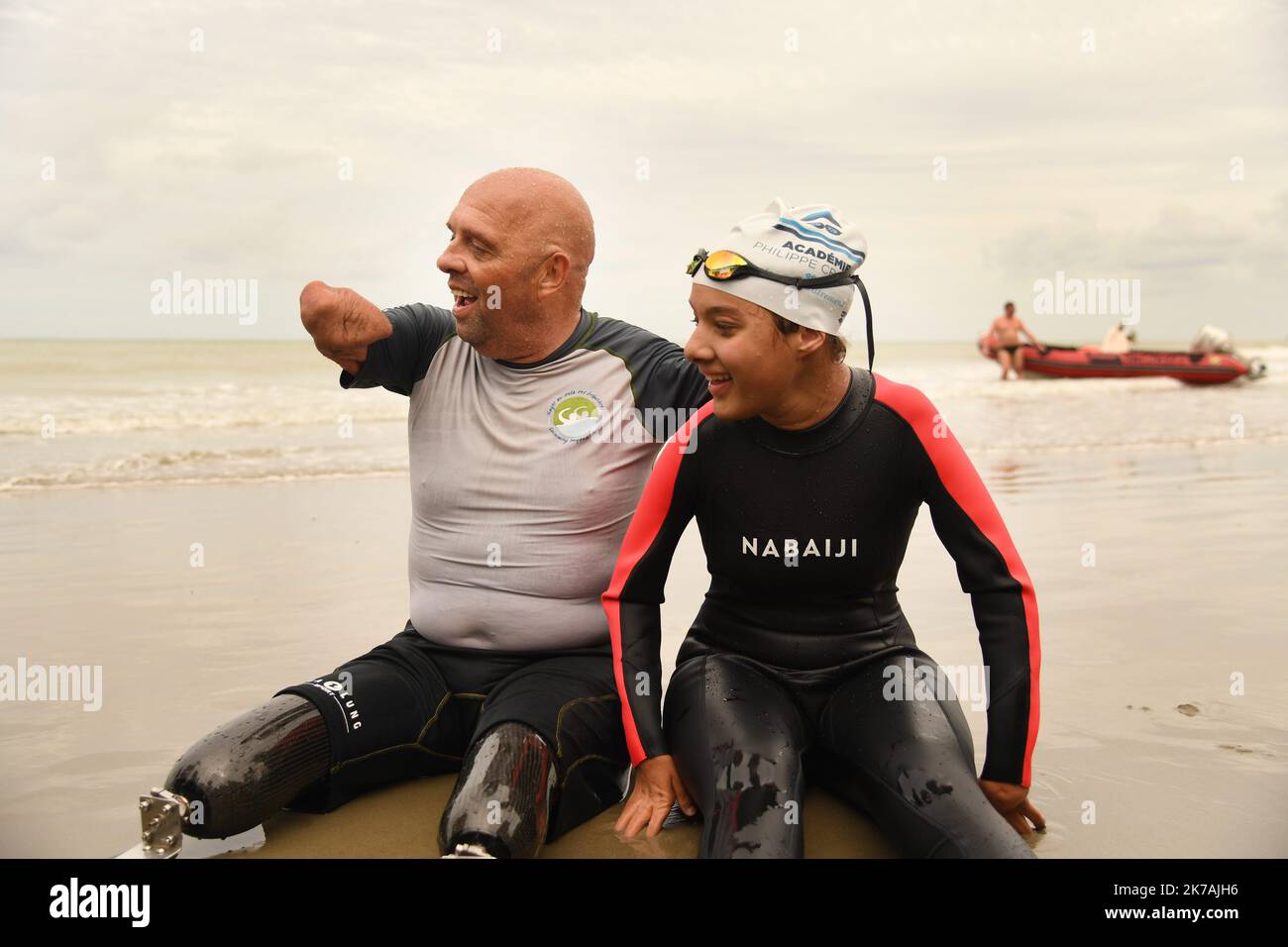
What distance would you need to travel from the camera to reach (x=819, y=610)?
3.06 metres

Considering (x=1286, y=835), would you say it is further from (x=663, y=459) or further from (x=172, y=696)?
(x=172, y=696)

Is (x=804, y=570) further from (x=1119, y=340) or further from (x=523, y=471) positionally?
(x=1119, y=340)

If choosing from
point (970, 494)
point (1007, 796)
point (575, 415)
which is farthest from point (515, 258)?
point (1007, 796)

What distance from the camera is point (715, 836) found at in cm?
265

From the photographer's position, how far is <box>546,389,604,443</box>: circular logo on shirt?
3.36 m

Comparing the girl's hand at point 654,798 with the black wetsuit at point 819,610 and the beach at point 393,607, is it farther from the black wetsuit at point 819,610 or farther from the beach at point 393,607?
the beach at point 393,607

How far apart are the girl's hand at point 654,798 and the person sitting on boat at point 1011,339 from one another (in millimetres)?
22758

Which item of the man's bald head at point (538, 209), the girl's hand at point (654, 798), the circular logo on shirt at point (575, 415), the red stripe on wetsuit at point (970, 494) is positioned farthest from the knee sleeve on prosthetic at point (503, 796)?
the man's bald head at point (538, 209)

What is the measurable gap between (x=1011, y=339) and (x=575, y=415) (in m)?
22.7

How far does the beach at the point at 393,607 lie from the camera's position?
346cm

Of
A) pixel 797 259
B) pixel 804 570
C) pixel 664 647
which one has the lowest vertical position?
pixel 664 647

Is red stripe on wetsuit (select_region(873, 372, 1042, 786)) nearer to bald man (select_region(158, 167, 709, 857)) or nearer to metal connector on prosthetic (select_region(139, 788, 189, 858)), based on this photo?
bald man (select_region(158, 167, 709, 857))
